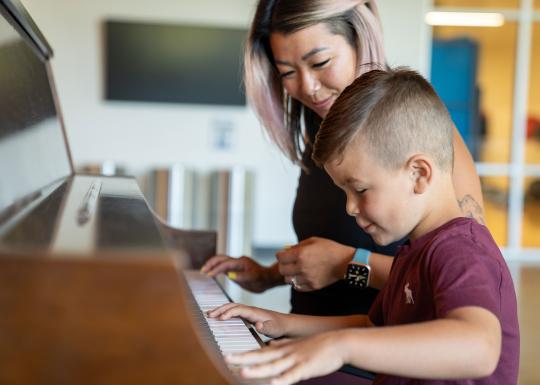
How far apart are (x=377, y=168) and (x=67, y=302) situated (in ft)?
1.93

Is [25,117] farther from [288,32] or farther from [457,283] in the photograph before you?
[457,283]

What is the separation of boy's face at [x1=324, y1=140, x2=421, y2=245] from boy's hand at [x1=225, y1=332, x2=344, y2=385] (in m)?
0.29

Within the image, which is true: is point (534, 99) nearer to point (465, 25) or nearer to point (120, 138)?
point (465, 25)

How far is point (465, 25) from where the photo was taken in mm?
7543

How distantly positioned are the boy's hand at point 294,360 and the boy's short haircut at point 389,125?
347 mm

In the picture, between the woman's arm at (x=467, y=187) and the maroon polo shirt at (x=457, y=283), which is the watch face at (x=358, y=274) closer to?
the woman's arm at (x=467, y=187)

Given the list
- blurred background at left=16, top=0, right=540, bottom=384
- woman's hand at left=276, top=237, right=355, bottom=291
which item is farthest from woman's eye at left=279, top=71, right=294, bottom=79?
blurred background at left=16, top=0, right=540, bottom=384

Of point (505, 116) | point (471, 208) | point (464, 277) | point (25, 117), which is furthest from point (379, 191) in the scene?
point (505, 116)

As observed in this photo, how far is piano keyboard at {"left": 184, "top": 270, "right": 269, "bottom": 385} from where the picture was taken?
104 cm

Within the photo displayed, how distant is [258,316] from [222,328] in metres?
0.14

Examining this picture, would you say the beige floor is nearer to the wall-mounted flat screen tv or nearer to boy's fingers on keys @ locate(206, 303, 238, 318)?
boy's fingers on keys @ locate(206, 303, 238, 318)

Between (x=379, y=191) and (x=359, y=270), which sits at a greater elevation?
(x=379, y=191)

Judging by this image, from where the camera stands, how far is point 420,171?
3.66 ft

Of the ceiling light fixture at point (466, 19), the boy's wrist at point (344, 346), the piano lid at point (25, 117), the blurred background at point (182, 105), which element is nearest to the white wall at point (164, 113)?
the blurred background at point (182, 105)
